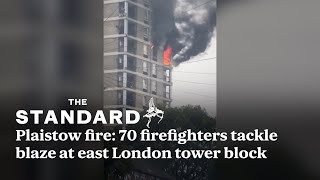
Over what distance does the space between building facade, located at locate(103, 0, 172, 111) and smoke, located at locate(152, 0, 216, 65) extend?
→ 0.07m

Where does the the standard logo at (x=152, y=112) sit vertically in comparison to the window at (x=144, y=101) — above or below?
below

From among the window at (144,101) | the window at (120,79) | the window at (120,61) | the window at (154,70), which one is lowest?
the window at (144,101)

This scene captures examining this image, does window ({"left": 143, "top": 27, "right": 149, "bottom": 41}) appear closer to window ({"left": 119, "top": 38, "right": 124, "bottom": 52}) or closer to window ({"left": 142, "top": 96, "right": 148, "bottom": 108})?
window ({"left": 119, "top": 38, "right": 124, "bottom": 52})

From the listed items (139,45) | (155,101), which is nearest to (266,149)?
(155,101)

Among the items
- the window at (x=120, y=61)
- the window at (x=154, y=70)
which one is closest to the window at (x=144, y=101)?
the window at (x=154, y=70)

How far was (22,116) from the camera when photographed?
511cm

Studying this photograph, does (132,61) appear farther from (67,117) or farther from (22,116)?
(22,116)

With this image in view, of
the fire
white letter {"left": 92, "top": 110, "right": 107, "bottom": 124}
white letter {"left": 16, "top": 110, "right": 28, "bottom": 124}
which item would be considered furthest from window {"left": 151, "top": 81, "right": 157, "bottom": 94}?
white letter {"left": 16, "top": 110, "right": 28, "bottom": 124}

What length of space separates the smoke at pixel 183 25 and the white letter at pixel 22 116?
1.14 metres

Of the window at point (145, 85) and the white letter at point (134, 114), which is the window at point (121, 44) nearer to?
the window at point (145, 85)

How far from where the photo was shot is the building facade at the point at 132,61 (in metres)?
5.11

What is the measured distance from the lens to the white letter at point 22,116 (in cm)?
511

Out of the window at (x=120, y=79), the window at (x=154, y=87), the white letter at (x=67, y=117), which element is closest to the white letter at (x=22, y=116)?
the white letter at (x=67, y=117)

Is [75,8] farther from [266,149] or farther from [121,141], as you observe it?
[266,149]
